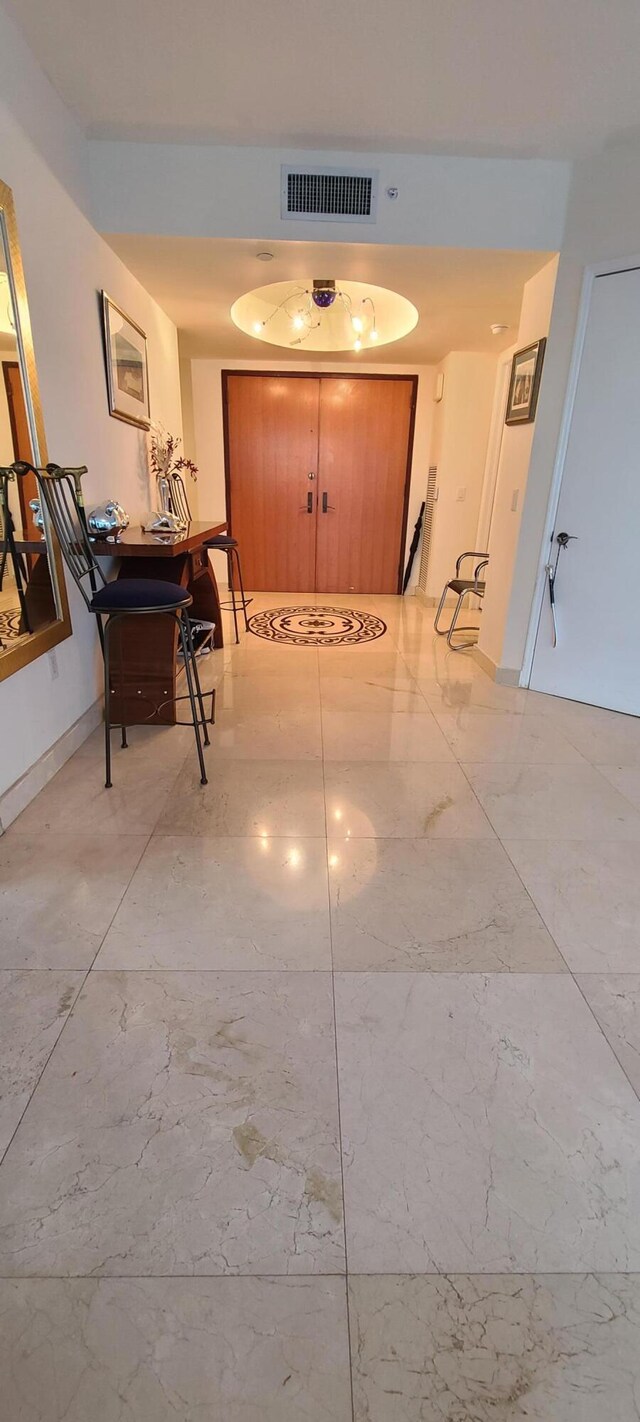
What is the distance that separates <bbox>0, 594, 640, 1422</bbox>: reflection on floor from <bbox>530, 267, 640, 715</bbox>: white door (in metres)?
1.30

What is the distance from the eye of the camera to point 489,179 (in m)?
2.97

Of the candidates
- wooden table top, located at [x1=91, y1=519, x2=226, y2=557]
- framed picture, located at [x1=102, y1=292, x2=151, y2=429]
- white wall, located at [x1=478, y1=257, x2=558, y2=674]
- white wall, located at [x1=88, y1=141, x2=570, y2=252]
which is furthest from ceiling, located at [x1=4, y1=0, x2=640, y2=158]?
wooden table top, located at [x1=91, y1=519, x2=226, y2=557]

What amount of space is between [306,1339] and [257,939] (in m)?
0.83

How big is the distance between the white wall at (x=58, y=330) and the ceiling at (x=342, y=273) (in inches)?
12.3

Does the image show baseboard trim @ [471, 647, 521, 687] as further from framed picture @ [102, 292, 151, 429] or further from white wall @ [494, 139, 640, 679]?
framed picture @ [102, 292, 151, 429]

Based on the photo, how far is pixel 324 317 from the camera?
18.2 ft

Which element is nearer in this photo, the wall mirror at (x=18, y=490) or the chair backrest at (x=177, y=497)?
the wall mirror at (x=18, y=490)

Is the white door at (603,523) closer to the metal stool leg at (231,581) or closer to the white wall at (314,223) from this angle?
the white wall at (314,223)

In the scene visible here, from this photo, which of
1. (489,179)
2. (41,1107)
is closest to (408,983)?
(41,1107)

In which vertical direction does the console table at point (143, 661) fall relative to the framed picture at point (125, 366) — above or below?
below

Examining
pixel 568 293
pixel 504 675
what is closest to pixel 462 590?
pixel 504 675

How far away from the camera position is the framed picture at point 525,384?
11.0 feet

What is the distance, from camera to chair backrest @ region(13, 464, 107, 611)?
91.0 inches

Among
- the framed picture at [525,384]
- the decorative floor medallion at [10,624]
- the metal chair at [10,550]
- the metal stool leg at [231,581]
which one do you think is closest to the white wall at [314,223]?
the framed picture at [525,384]
